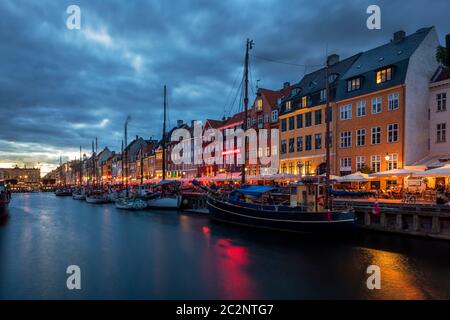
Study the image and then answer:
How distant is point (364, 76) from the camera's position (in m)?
43.3

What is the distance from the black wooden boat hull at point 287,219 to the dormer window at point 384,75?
858 inches

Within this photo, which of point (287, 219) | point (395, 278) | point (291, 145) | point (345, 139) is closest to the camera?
point (395, 278)

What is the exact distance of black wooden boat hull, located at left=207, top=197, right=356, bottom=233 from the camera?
84.0 feet

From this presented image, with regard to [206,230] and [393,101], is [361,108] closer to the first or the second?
[393,101]

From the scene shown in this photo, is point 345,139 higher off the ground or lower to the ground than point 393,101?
lower

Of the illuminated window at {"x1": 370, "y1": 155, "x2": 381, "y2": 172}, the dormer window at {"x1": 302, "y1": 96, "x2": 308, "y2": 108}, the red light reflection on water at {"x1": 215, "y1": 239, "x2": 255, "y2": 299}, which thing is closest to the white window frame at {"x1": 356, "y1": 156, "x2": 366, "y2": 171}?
the illuminated window at {"x1": 370, "y1": 155, "x2": 381, "y2": 172}

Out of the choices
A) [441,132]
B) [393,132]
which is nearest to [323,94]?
[393,132]

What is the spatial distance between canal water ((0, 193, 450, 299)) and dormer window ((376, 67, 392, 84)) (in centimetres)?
2083

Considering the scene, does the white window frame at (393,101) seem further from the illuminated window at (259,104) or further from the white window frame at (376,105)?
the illuminated window at (259,104)

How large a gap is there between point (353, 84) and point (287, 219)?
2401 centimetres

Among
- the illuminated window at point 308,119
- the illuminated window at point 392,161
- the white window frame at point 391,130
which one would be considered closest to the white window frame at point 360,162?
the illuminated window at point 392,161

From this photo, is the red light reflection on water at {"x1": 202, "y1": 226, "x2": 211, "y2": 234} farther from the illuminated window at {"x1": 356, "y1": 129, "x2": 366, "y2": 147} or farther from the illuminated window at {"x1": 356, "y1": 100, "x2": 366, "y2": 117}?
the illuminated window at {"x1": 356, "y1": 100, "x2": 366, "y2": 117}

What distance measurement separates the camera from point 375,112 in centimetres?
4134

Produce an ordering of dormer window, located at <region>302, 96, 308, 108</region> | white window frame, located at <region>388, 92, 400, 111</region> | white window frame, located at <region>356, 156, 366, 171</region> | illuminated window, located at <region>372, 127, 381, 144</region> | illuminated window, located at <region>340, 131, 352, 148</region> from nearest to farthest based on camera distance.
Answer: white window frame, located at <region>388, 92, 400, 111</region>, illuminated window, located at <region>372, 127, 381, 144</region>, white window frame, located at <region>356, 156, 366, 171</region>, illuminated window, located at <region>340, 131, 352, 148</region>, dormer window, located at <region>302, 96, 308, 108</region>
